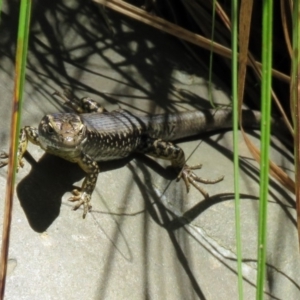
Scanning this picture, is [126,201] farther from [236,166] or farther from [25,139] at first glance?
[236,166]

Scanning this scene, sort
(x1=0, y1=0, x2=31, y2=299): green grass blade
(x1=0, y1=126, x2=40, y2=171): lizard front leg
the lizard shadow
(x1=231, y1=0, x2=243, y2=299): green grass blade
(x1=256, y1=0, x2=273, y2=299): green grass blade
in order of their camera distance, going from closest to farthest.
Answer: (x1=0, y1=0, x2=31, y2=299): green grass blade
(x1=256, y1=0, x2=273, y2=299): green grass blade
(x1=231, y1=0, x2=243, y2=299): green grass blade
the lizard shadow
(x1=0, y1=126, x2=40, y2=171): lizard front leg

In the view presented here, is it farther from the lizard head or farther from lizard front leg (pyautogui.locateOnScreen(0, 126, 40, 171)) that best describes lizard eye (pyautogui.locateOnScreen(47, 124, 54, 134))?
lizard front leg (pyautogui.locateOnScreen(0, 126, 40, 171))

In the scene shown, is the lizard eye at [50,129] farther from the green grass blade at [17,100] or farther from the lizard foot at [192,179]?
the green grass blade at [17,100]

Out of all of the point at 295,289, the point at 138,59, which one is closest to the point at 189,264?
the point at 295,289

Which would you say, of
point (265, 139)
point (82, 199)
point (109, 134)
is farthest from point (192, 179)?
point (265, 139)

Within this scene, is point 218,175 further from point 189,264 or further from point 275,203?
point 189,264

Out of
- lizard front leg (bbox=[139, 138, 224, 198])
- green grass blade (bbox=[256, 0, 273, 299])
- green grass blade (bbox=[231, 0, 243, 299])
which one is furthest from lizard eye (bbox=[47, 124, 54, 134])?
green grass blade (bbox=[256, 0, 273, 299])

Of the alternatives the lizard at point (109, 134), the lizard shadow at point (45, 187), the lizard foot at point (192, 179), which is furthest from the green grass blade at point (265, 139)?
the lizard foot at point (192, 179)
